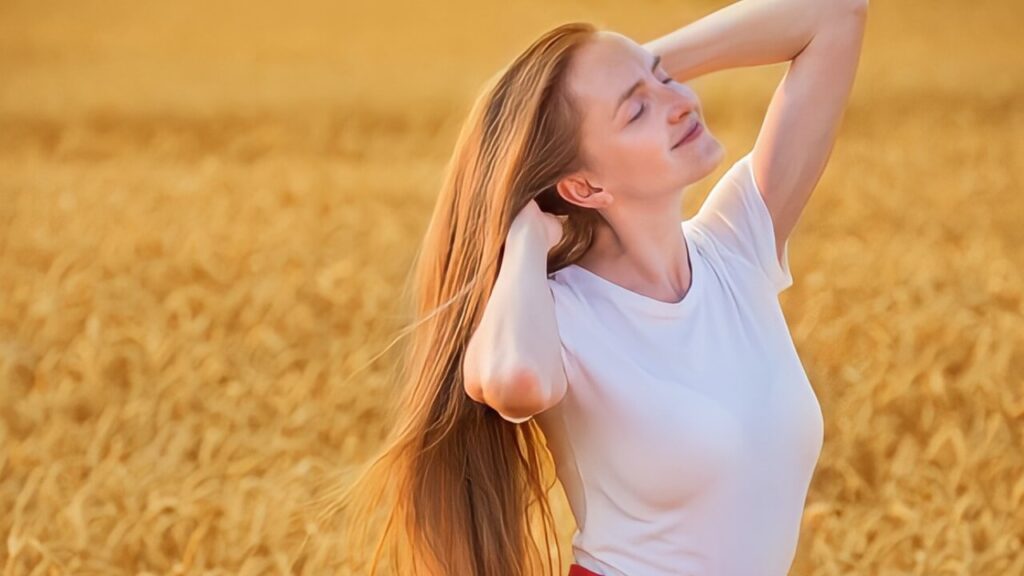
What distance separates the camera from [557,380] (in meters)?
2.48

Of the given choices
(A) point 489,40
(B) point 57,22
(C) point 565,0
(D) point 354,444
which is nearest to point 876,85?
(A) point 489,40

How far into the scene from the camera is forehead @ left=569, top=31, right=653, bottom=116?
8.52 ft

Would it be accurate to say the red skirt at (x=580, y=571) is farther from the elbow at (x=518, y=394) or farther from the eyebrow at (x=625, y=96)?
the eyebrow at (x=625, y=96)

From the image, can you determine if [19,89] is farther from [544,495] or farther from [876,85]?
[544,495]

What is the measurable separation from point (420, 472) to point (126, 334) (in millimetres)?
3560

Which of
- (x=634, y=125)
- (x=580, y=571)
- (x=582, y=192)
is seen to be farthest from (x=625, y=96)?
(x=580, y=571)

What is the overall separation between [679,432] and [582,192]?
409mm

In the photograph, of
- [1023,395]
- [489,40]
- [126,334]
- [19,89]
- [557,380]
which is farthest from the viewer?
[489,40]

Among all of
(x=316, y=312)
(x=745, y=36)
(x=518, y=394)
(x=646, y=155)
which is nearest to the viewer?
(x=518, y=394)

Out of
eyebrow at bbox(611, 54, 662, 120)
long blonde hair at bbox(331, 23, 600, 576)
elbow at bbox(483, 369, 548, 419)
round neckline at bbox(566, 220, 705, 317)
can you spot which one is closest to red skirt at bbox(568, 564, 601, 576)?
long blonde hair at bbox(331, 23, 600, 576)

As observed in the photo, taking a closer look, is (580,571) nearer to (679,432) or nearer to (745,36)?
(679,432)

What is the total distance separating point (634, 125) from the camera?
8.48ft

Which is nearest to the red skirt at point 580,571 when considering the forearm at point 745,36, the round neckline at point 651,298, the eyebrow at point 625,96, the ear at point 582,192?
the round neckline at point 651,298

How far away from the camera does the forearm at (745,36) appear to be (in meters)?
2.94
